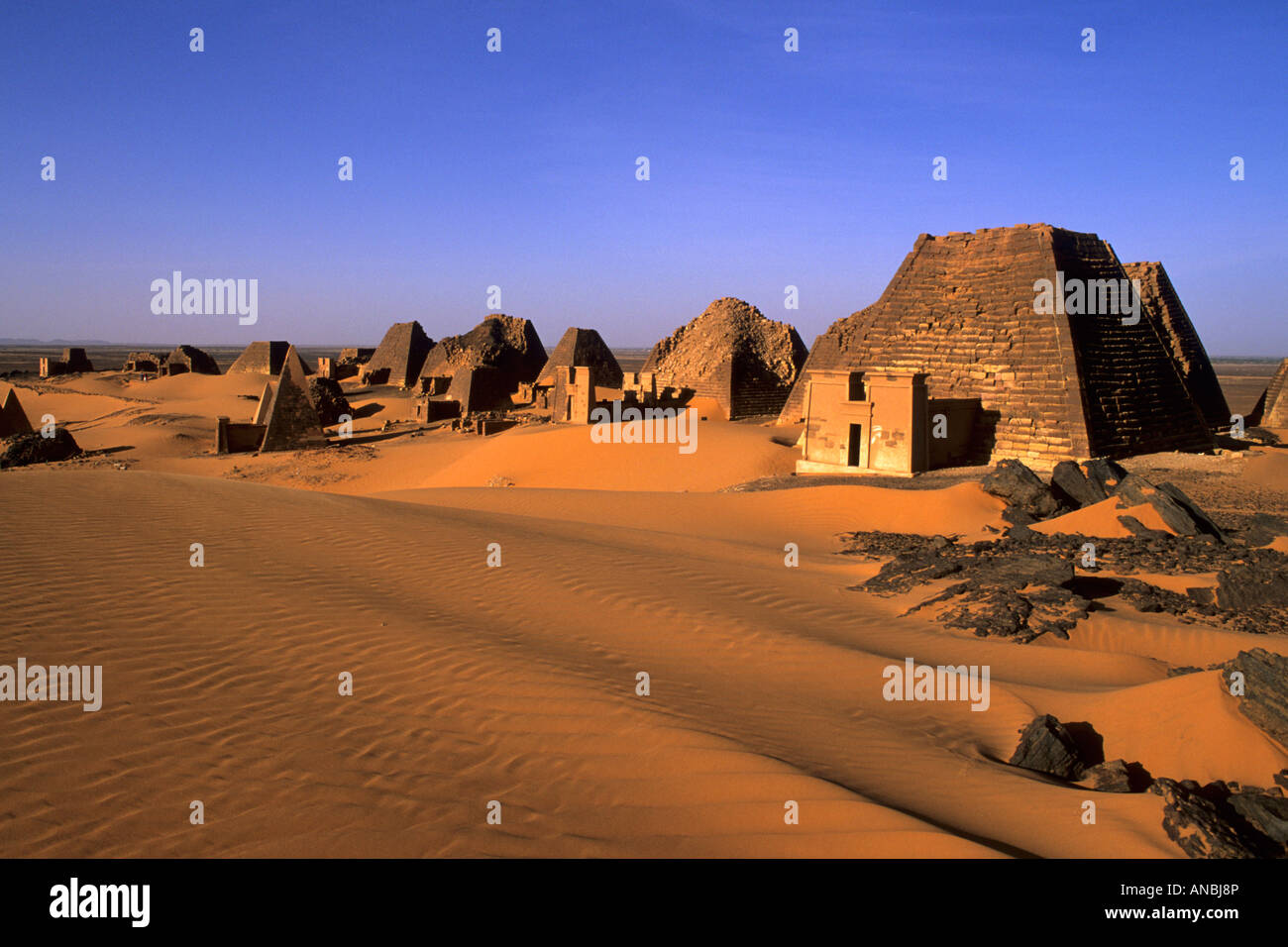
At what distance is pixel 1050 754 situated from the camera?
4777 millimetres

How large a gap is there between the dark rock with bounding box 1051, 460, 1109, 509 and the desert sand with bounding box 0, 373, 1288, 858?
167cm

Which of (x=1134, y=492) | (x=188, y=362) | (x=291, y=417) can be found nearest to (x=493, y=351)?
(x=291, y=417)

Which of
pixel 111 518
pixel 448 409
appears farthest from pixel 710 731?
pixel 448 409

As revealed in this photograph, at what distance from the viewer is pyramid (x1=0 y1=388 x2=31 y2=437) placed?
101ft

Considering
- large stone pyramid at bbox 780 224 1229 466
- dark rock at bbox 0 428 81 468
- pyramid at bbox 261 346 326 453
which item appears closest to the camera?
large stone pyramid at bbox 780 224 1229 466

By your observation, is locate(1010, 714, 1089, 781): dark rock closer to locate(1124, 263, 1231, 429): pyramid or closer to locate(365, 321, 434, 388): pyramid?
locate(1124, 263, 1231, 429): pyramid

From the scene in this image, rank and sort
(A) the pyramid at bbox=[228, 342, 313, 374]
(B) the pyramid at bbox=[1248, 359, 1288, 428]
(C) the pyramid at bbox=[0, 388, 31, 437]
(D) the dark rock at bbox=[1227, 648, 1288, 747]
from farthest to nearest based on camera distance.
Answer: (A) the pyramid at bbox=[228, 342, 313, 374]
(C) the pyramid at bbox=[0, 388, 31, 437]
(B) the pyramid at bbox=[1248, 359, 1288, 428]
(D) the dark rock at bbox=[1227, 648, 1288, 747]

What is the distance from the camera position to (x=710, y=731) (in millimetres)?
4988

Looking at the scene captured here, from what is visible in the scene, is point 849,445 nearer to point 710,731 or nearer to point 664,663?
point 664,663

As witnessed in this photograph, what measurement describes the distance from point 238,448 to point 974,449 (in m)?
25.4

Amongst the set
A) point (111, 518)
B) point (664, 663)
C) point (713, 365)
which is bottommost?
point (664, 663)

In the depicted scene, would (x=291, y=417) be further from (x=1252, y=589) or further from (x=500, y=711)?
(x=1252, y=589)

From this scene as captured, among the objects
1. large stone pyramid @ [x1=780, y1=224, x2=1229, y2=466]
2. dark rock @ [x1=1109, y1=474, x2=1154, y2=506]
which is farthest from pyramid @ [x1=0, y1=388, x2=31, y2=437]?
dark rock @ [x1=1109, y1=474, x2=1154, y2=506]

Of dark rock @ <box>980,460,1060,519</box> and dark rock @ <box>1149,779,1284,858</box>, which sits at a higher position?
dark rock @ <box>980,460,1060,519</box>
